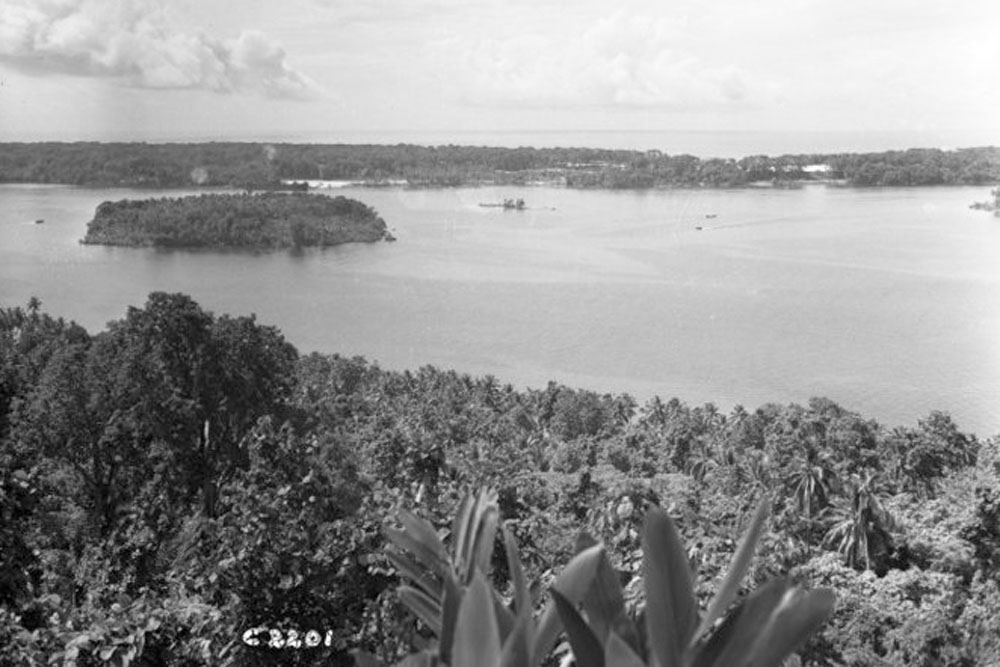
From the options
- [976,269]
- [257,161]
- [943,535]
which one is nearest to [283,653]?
[943,535]

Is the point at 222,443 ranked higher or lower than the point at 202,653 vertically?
lower

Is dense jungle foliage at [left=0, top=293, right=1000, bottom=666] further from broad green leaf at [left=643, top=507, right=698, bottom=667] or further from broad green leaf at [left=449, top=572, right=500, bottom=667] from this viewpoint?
broad green leaf at [left=449, top=572, right=500, bottom=667]

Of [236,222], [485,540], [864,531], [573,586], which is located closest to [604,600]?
[573,586]

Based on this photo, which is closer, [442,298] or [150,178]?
[442,298]

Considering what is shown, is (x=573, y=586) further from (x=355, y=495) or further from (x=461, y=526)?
(x=355, y=495)

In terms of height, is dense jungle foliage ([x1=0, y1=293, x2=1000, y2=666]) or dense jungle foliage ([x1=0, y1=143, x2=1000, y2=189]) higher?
dense jungle foliage ([x1=0, y1=143, x2=1000, y2=189])

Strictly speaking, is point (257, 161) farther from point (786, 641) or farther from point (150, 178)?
point (786, 641)

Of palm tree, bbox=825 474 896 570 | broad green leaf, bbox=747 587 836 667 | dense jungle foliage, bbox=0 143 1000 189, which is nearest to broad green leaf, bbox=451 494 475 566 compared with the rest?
broad green leaf, bbox=747 587 836 667

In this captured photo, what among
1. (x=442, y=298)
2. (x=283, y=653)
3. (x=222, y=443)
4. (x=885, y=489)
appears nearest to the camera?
(x=283, y=653)
